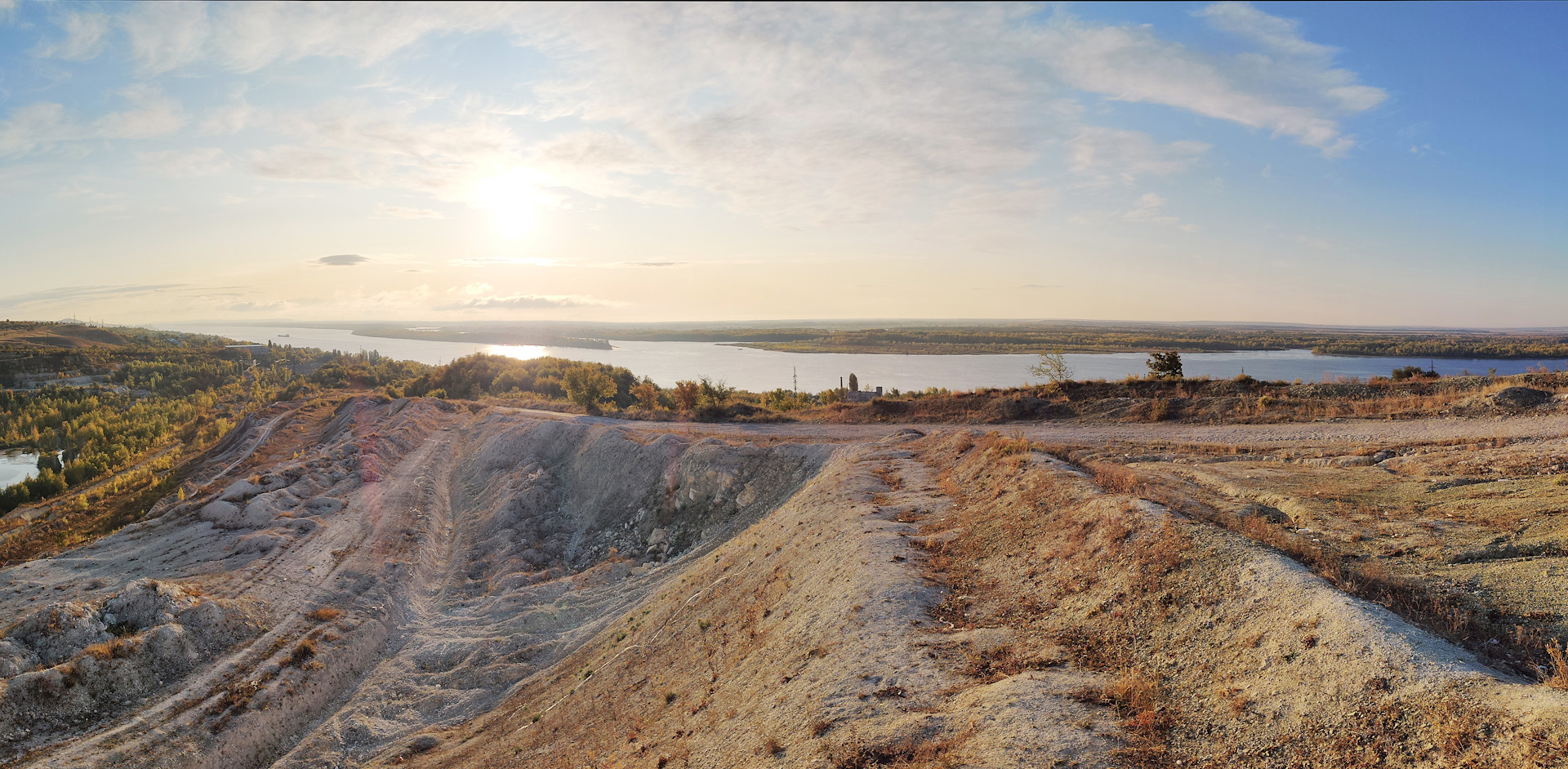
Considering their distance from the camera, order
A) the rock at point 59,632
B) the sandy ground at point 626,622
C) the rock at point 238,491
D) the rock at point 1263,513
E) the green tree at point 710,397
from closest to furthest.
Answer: the sandy ground at point 626,622 → the rock at point 1263,513 → the rock at point 59,632 → the rock at point 238,491 → the green tree at point 710,397

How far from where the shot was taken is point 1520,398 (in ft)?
63.5

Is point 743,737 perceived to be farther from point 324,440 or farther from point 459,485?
point 324,440

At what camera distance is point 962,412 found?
28.5 m

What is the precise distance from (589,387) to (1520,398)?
140 ft

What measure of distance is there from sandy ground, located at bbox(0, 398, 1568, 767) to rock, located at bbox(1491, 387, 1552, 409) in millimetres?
1692

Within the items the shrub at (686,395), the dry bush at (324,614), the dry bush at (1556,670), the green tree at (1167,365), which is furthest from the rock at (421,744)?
the green tree at (1167,365)

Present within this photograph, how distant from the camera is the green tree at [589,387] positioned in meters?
40.8

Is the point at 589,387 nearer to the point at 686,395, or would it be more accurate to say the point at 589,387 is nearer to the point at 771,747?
the point at 686,395

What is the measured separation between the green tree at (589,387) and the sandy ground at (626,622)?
11.4m

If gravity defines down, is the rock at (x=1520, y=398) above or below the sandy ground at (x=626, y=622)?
above

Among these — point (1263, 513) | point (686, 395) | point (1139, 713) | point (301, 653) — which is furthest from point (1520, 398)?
point (301, 653)

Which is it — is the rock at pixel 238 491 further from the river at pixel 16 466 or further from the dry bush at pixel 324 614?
the river at pixel 16 466

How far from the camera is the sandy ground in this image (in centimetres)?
637

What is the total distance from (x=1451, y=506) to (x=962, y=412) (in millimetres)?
18610
